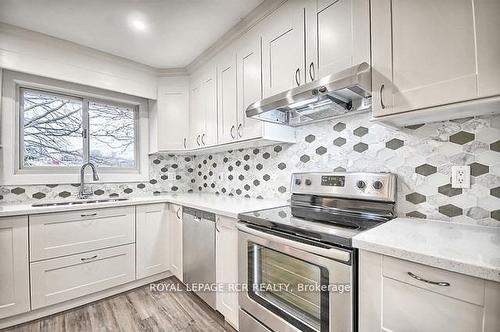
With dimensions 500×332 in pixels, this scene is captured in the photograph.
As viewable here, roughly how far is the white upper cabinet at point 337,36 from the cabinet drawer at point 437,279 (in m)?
0.94

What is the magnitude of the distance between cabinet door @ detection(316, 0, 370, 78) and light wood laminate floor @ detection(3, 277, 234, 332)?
195 centimetres

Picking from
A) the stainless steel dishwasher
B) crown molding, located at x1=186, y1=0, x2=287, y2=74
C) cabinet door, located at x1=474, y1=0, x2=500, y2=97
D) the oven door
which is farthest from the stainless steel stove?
crown molding, located at x1=186, y1=0, x2=287, y2=74

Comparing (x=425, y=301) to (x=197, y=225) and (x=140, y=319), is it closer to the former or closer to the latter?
(x=197, y=225)

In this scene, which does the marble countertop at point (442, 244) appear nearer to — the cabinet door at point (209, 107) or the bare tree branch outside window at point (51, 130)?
the cabinet door at point (209, 107)

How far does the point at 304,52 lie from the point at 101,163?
2.48 metres

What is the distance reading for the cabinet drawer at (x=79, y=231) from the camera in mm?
1822

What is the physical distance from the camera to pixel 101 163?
263 centimetres

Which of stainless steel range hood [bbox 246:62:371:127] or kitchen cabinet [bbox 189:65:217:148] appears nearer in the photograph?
stainless steel range hood [bbox 246:62:371:127]

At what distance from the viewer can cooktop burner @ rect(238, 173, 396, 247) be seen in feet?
3.63

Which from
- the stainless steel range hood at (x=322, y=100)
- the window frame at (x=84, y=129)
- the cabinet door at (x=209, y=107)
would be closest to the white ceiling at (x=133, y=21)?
the cabinet door at (x=209, y=107)

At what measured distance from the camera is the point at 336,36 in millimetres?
1317

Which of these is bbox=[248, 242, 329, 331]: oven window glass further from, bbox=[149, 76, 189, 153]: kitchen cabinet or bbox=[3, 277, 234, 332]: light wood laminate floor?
bbox=[149, 76, 189, 153]: kitchen cabinet

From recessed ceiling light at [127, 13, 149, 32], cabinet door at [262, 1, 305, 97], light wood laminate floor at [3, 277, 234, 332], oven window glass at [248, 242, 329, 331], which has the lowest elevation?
light wood laminate floor at [3, 277, 234, 332]

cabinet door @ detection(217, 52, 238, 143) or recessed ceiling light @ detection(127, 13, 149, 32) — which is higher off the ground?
recessed ceiling light @ detection(127, 13, 149, 32)
